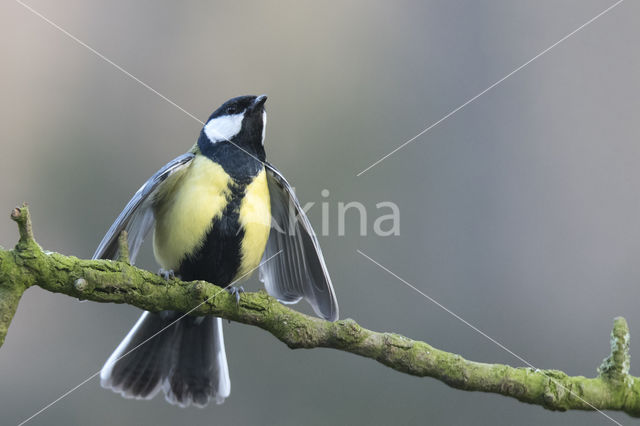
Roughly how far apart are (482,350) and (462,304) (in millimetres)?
269

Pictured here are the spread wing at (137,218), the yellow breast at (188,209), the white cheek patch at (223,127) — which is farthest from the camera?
the white cheek patch at (223,127)

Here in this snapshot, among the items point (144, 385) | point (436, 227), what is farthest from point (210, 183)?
point (436, 227)

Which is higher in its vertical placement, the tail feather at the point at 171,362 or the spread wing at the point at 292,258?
the spread wing at the point at 292,258

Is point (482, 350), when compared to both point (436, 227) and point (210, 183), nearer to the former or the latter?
point (436, 227)

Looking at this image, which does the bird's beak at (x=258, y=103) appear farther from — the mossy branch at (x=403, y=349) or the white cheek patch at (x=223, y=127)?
the mossy branch at (x=403, y=349)

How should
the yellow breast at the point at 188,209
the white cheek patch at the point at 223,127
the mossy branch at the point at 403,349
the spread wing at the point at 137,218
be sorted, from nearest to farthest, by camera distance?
the mossy branch at the point at 403,349, the spread wing at the point at 137,218, the yellow breast at the point at 188,209, the white cheek patch at the point at 223,127

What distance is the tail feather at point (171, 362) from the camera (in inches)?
91.3

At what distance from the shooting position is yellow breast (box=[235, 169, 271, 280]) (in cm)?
210

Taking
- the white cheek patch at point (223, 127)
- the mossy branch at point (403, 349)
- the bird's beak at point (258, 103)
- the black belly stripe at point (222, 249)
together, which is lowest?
the mossy branch at point (403, 349)

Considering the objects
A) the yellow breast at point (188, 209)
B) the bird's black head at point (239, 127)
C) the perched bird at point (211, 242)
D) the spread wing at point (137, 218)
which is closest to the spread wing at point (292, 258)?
the perched bird at point (211, 242)

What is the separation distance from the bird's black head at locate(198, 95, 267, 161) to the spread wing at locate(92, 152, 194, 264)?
13cm

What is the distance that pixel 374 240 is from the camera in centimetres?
402

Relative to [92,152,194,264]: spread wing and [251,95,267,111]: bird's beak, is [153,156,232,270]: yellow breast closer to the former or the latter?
[92,152,194,264]: spread wing

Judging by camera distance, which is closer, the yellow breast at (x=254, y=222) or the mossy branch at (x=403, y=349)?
the mossy branch at (x=403, y=349)
